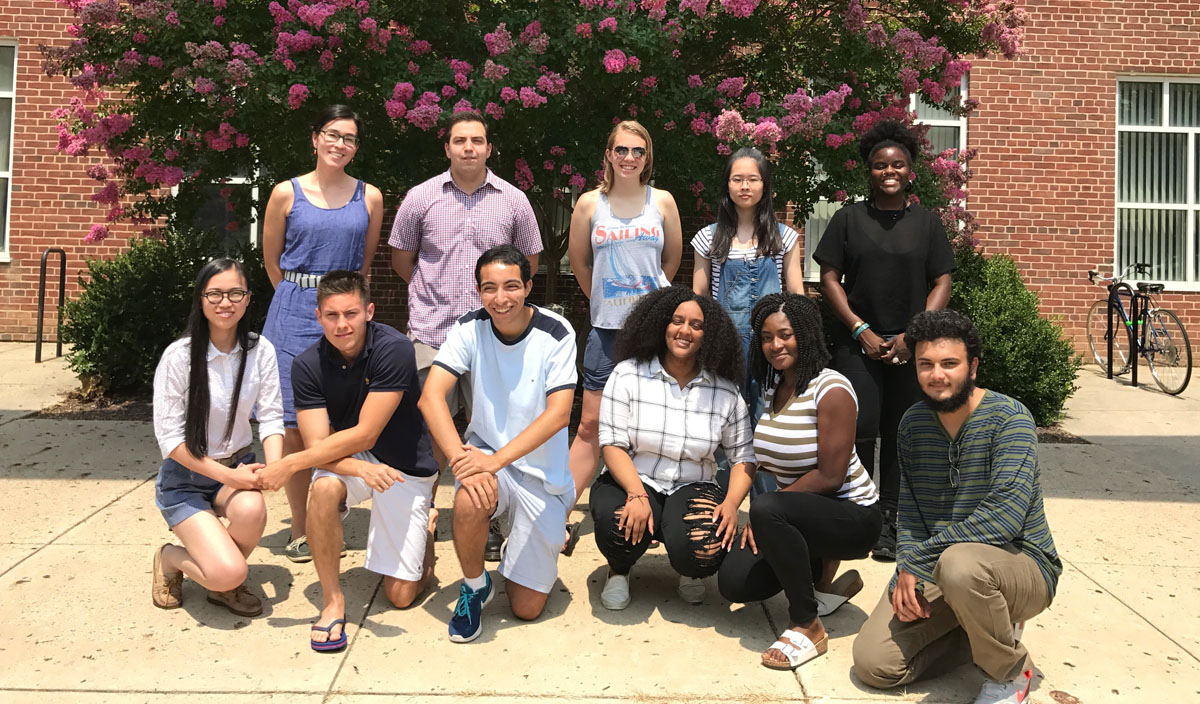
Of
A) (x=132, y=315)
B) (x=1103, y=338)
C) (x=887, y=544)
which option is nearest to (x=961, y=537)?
(x=887, y=544)

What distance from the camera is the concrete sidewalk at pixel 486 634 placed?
Result: 10.3 feet

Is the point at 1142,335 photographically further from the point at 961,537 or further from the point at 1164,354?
the point at 961,537

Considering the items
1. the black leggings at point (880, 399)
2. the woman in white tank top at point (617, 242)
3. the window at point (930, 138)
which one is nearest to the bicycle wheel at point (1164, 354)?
the window at point (930, 138)

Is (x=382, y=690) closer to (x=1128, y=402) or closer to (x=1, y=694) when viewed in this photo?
(x=1, y=694)

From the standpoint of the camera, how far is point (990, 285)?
7.91 metres

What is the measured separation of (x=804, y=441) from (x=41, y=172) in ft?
31.8

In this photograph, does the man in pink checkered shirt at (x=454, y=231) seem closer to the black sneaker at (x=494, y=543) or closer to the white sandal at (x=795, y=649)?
the black sneaker at (x=494, y=543)

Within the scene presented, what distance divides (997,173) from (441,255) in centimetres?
827

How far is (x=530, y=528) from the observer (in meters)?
3.70

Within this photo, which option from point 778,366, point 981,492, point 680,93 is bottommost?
point 981,492

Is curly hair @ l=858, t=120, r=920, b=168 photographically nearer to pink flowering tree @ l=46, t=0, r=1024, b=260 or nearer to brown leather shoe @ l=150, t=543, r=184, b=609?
pink flowering tree @ l=46, t=0, r=1024, b=260

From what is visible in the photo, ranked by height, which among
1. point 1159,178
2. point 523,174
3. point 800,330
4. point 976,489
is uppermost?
point 1159,178

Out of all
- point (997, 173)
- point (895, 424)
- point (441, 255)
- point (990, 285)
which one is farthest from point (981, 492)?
point (997, 173)

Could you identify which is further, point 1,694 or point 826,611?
point 826,611
